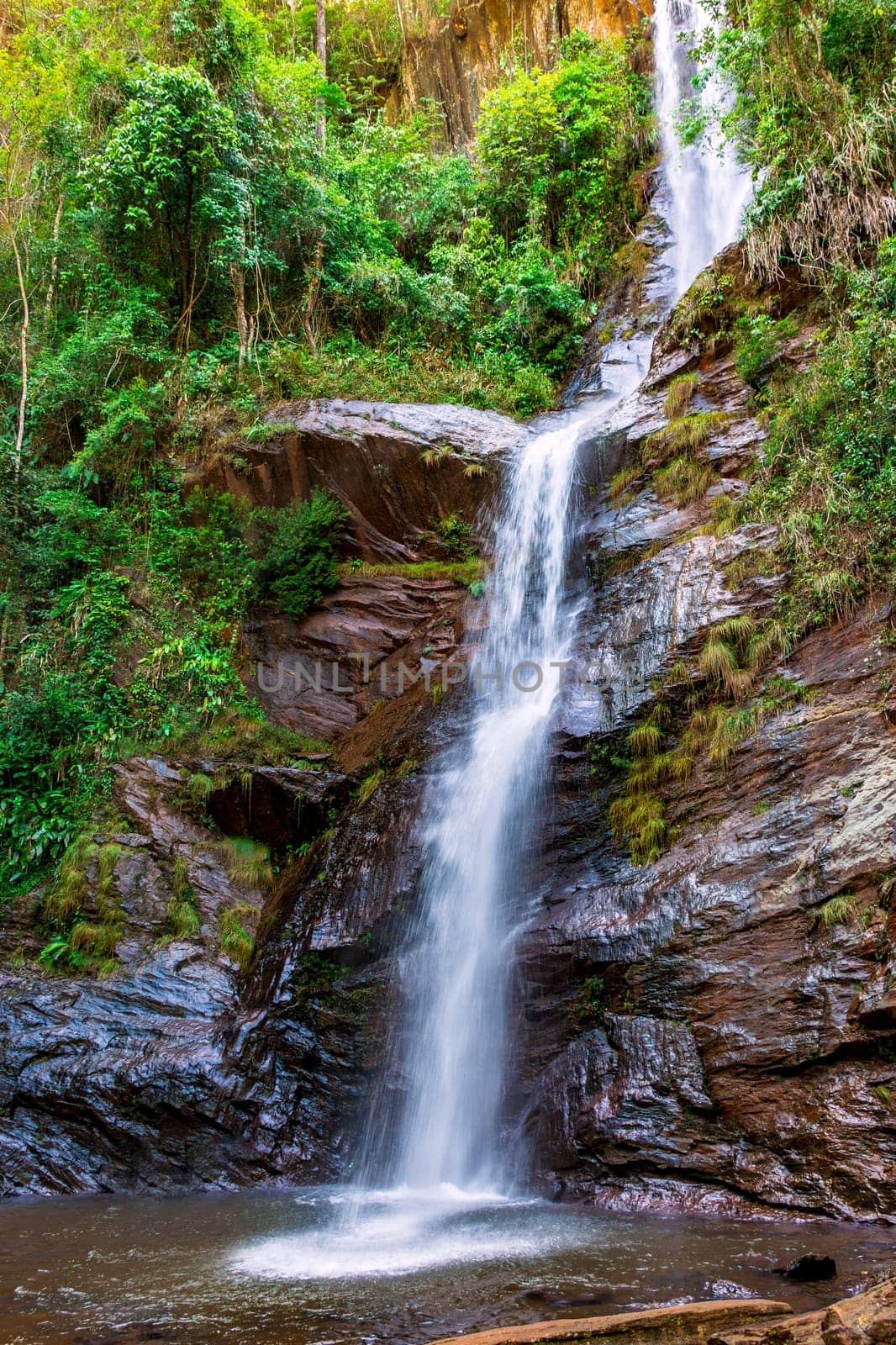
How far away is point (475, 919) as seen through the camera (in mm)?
8102

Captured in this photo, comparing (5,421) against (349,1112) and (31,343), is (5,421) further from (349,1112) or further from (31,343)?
(349,1112)

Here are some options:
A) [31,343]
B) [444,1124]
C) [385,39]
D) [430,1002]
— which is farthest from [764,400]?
[385,39]

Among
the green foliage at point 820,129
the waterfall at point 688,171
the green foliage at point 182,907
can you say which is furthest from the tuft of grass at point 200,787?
the waterfall at point 688,171

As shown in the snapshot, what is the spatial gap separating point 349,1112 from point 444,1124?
996mm

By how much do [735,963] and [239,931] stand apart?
5885 millimetres

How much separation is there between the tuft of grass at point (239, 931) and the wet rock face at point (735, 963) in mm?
3724

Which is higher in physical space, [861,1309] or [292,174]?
[292,174]

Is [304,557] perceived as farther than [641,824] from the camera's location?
Yes

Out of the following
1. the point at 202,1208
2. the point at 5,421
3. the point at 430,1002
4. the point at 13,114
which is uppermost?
the point at 13,114

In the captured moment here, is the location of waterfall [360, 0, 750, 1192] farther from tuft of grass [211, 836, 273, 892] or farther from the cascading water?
tuft of grass [211, 836, 273, 892]

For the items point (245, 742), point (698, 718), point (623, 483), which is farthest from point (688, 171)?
point (245, 742)

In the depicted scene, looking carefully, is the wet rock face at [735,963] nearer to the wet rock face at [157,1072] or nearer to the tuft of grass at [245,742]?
the wet rock face at [157,1072]

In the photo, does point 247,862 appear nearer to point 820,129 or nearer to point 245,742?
point 245,742

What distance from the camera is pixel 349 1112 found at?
7.57m
